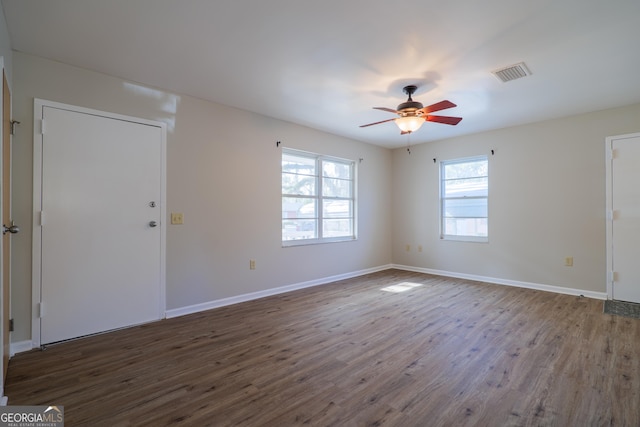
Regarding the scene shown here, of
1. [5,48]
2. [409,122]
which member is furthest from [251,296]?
[5,48]

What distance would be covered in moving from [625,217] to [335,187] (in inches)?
160

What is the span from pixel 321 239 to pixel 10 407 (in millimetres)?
3870

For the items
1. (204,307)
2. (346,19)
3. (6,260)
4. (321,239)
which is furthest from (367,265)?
(6,260)

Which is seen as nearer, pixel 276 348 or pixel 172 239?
pixel 276 348

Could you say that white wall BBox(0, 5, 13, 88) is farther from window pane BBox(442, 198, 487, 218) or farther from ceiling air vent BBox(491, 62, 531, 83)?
window pane BBox(442, 198, 487, 218)

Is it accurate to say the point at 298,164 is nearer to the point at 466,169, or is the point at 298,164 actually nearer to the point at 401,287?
the point at 401,287

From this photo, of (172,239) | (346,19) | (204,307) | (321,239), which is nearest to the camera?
(346,19)

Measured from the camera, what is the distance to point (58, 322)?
8.94ft

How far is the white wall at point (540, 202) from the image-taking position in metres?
4.12

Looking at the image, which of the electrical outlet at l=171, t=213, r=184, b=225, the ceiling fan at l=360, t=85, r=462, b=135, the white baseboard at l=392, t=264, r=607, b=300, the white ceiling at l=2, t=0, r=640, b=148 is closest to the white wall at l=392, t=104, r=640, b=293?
the white baseboard at l=392, t=264, r=607, b=300

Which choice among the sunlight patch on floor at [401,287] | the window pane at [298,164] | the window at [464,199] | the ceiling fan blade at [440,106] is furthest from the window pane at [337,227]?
the ceiling fan blade at [440,106]

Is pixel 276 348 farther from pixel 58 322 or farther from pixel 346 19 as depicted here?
pixel 346 19

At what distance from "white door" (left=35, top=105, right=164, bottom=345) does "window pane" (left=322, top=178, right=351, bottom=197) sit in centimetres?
268

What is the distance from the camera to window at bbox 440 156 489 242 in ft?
17.1
